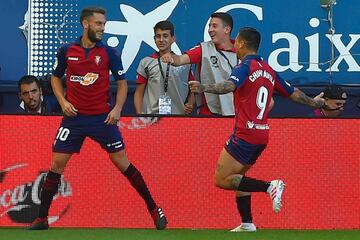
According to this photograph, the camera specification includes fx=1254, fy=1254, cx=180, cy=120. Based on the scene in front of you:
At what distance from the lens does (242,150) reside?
11.9 metres

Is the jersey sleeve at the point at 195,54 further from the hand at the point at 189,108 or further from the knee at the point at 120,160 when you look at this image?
the knee at the point at 120,160

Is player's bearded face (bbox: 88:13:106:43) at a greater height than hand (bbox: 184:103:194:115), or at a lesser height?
greater

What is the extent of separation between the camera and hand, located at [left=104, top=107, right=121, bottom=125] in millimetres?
12203

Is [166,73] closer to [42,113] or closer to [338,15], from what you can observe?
[42,113]

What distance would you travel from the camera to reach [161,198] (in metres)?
12.9

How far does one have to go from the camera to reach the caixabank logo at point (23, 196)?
12852 millimetres

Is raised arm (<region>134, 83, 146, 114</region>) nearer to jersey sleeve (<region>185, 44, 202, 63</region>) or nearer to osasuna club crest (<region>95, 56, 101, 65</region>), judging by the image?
jersey sleeve (<region>185, 44, 202, 63</region>)

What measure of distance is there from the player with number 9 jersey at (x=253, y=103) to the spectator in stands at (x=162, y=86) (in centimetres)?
146

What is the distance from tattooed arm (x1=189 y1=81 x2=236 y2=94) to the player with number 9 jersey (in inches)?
11.1

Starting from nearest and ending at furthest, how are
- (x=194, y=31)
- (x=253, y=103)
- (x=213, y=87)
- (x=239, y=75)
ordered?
(x=213, y=87)
(x=239, y=75)
(x=253, y=103)
(x=194, y=31)

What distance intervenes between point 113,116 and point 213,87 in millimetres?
1218

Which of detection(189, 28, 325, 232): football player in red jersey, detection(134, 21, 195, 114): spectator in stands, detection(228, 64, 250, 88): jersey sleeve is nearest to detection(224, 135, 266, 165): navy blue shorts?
detection(189, 28, 325, 232): football player in red jersey

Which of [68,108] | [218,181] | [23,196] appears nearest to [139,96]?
[68,108]

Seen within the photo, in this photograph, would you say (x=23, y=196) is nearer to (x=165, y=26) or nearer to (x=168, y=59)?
(x=168, y=59)
